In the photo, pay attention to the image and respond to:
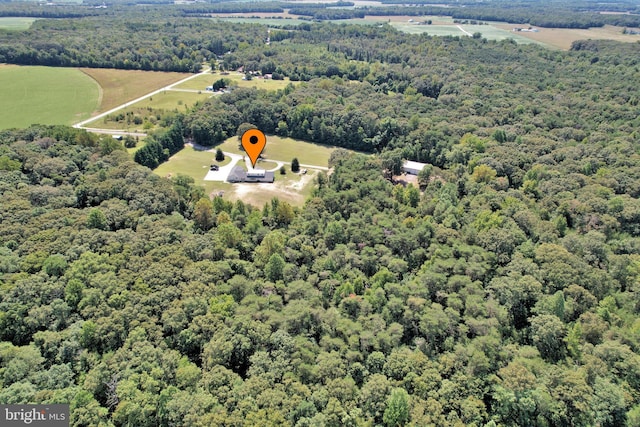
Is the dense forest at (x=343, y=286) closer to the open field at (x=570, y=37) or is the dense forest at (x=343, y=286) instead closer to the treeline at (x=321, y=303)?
the treeline at (x=321, y=303)

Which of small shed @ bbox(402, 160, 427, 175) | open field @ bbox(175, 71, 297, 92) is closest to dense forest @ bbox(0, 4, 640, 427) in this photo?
small shed @ bbox(402, 160, 427, 175)

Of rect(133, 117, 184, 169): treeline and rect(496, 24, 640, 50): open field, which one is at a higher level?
rect(496, 24, 640, 50): open field

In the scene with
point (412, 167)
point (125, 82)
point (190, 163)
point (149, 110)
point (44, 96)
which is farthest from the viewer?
point (125, 82)

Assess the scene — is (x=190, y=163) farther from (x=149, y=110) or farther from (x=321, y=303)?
(x=321, y=303)

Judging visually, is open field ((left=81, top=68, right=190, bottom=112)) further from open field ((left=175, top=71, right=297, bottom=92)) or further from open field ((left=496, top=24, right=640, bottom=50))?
open field ((left=496, top=24, right=640, bottom=50))

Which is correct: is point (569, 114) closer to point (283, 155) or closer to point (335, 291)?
point (283, 155)

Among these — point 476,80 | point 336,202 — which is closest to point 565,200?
point 336,202

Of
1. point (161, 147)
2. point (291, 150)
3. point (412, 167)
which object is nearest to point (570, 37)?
point (412, 167)
